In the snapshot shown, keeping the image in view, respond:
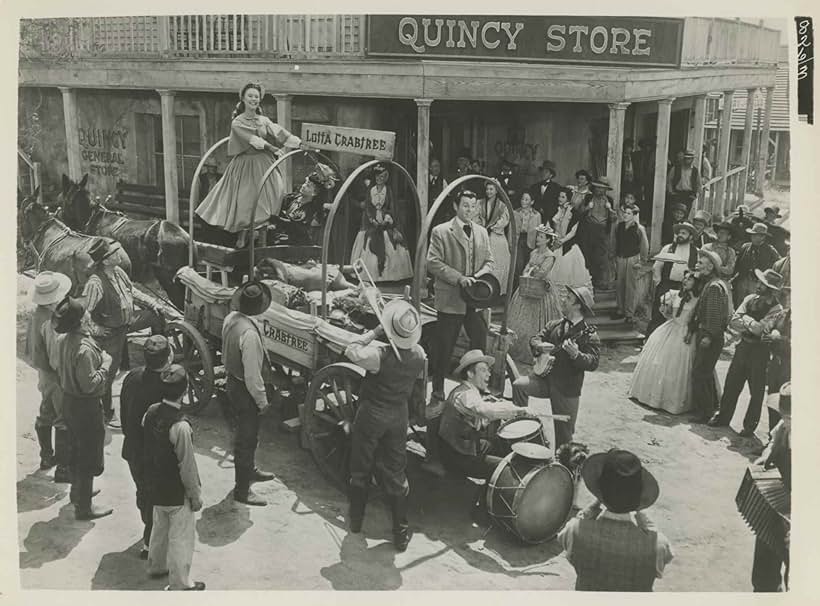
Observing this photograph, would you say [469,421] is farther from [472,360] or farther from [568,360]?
[568,360]

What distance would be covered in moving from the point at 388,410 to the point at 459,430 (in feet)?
1.80

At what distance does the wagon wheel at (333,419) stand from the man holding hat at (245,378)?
0.39 m

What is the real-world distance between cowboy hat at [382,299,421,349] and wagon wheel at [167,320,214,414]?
1846 millimetres

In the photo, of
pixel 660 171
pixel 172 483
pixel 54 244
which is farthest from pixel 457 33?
pixel 172 483

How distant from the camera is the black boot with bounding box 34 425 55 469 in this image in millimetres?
6125

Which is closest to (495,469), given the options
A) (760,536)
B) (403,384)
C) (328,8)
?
(403,384)

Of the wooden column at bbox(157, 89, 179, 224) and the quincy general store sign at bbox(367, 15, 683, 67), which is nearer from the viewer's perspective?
the quincy general store sign at bbox(367, 15, 683, 67)

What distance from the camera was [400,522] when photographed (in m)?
5.80

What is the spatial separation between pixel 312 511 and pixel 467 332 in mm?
1757

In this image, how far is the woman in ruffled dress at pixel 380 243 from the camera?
27.0ft

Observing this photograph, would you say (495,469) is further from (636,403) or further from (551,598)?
(636,403)

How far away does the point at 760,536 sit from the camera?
5688 mm

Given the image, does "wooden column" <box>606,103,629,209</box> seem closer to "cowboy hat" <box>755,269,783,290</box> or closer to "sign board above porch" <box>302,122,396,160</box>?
"cowboy hat" <box>755,269,783,290</box>

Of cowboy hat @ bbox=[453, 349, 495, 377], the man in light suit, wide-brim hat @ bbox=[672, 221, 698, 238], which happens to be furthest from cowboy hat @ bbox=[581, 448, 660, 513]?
wide-brim hat @ bbox=[672, 221, 698, 238]
